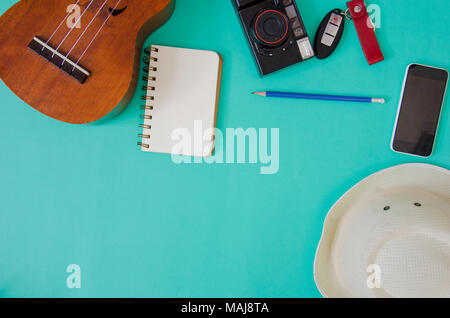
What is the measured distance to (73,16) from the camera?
0.56m

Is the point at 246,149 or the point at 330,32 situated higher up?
the point at 330,32

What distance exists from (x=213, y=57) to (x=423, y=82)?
1.44 ft

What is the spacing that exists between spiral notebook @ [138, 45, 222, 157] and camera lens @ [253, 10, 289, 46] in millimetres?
94

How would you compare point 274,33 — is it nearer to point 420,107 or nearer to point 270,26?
point 270,26

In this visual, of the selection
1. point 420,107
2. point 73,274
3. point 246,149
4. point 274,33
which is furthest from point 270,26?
point 73,274

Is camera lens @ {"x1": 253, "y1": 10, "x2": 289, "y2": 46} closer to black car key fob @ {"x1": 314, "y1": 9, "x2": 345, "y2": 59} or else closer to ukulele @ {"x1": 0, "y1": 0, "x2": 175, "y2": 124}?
black car key fob @ {"x1": 314, "y1": 9, "x2": 345, "y2": 59}

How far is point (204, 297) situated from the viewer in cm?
68

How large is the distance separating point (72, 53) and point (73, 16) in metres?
0.06

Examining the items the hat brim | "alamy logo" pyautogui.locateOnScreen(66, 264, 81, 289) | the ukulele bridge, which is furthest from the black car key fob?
"alamy logo" pyautogui.locateOnScreen(66, 264, 81, 289)

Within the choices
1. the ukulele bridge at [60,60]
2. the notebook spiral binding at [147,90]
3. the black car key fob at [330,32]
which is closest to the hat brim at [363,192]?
the black car key fob at [330,32]

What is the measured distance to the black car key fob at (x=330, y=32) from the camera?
642 millimetres

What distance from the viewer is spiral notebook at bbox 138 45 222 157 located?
64cm
